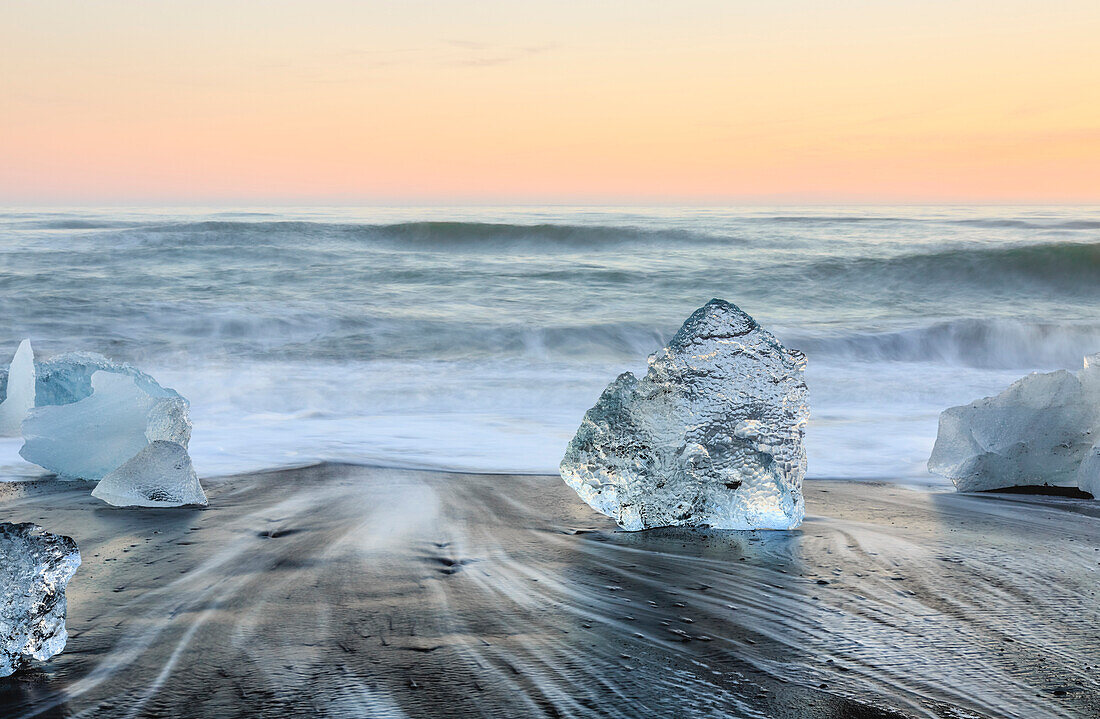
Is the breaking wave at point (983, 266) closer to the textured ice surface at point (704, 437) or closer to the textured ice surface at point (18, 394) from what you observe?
the textured ice surface at point (704, 437)

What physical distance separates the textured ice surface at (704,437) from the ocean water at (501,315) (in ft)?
3.81

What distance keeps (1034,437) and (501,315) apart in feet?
26.3

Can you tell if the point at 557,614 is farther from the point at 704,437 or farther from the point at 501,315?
the point at 501,315

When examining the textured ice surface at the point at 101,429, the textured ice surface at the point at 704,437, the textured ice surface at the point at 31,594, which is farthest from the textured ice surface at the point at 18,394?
the textured ice surface at the point at 704,437

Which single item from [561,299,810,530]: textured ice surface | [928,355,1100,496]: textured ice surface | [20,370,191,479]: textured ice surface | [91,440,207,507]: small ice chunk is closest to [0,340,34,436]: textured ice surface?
[20,370,191,479]: textured ice surface

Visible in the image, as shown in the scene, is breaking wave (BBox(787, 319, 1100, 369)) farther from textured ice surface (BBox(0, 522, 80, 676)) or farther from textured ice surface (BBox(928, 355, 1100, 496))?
textured ice surface (BBox(0, 522, 80, 676))

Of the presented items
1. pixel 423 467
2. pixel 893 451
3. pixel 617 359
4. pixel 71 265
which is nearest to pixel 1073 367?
pixel 617 359

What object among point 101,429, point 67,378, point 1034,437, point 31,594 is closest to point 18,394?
point 67,378

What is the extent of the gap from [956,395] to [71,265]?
12906mm

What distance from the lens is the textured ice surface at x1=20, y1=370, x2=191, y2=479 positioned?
3344 millimetres

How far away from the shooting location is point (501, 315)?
10977mm

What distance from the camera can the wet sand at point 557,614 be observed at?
163 centimetres

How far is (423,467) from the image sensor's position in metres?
3.85

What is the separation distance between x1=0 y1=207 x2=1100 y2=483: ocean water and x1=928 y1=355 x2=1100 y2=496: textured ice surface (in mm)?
367
